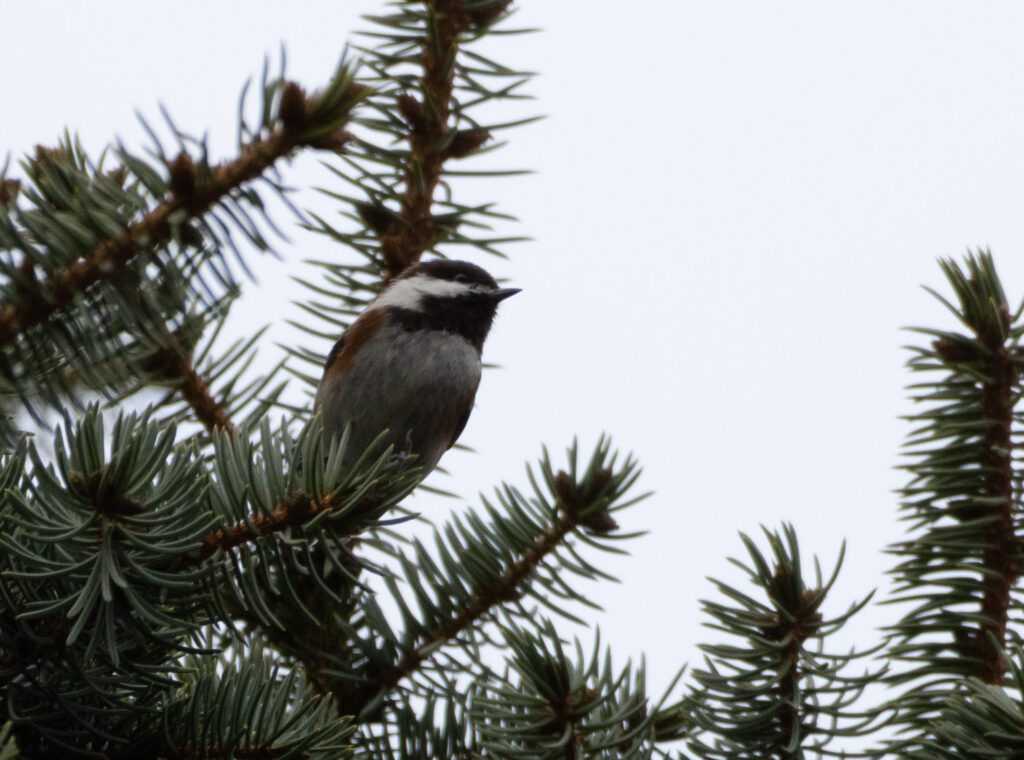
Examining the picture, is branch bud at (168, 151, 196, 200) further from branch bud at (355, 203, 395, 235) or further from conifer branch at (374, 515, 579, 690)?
branch bud at (355, 203, 395, 235)

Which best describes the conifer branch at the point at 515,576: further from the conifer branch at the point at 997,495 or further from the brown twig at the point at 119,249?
the brown twig at the point at 119,249

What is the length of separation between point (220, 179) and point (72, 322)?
217mm

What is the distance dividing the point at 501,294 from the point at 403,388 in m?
0.58

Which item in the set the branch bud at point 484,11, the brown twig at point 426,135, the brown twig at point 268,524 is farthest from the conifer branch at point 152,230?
the branch bud at point 484,11

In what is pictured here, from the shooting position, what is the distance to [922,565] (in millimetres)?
1521

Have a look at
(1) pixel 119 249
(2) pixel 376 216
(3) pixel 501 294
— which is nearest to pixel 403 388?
(3) pixel 501 294

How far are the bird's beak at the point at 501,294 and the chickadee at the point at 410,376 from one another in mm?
196

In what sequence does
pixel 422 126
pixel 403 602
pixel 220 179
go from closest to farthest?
pixel 220 179 < pixel 403 602 < pixel 422 126

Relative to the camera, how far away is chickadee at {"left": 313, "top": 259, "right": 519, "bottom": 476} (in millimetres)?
3209

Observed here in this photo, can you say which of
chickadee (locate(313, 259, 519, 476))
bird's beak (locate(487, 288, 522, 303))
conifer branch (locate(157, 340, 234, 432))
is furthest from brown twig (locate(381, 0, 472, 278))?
bird's beak (locate(487, 288, 522, 303))

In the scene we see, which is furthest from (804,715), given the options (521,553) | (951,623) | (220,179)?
(220,179)

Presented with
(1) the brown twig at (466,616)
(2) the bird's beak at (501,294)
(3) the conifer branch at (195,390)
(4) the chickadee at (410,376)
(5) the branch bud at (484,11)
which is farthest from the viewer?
(2) the bird's beak at (501,294)

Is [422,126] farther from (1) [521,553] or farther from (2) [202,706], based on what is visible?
(2) [202,706]

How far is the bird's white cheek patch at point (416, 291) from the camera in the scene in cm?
250
